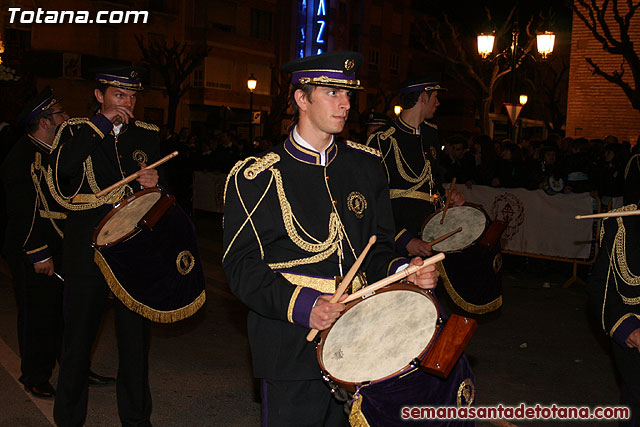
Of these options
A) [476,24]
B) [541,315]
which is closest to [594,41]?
[541,315]

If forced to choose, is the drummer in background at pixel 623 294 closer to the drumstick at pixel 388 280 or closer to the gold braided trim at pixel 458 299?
the drumstick at pixel 388 280

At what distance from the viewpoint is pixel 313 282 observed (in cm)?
329

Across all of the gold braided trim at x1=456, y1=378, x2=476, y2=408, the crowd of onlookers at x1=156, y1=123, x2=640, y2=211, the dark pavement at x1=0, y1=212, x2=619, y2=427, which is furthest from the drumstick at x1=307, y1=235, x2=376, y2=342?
the crowd of onlookers at x1=156, y1=123, x2=640, y2=211

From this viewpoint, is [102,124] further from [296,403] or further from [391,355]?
[391,355]

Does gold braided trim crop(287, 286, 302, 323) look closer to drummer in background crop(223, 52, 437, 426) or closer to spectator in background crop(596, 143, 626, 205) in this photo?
drummer in background crop(223, 52, 437, 426)

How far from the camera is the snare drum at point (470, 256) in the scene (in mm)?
6211

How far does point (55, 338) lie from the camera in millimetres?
6090

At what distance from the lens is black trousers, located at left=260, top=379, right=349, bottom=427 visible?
10.6ft

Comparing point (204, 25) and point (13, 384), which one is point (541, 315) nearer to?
point (13, 384)

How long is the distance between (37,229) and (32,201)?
0.31 meters

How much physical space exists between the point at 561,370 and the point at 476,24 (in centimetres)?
4850

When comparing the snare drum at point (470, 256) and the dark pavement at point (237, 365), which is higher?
the snare drum at point (470, 256)

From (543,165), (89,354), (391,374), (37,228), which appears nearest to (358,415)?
(391,374)

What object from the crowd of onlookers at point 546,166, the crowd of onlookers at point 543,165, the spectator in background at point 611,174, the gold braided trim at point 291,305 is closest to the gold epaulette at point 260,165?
the gold braided trim at point 291,305
